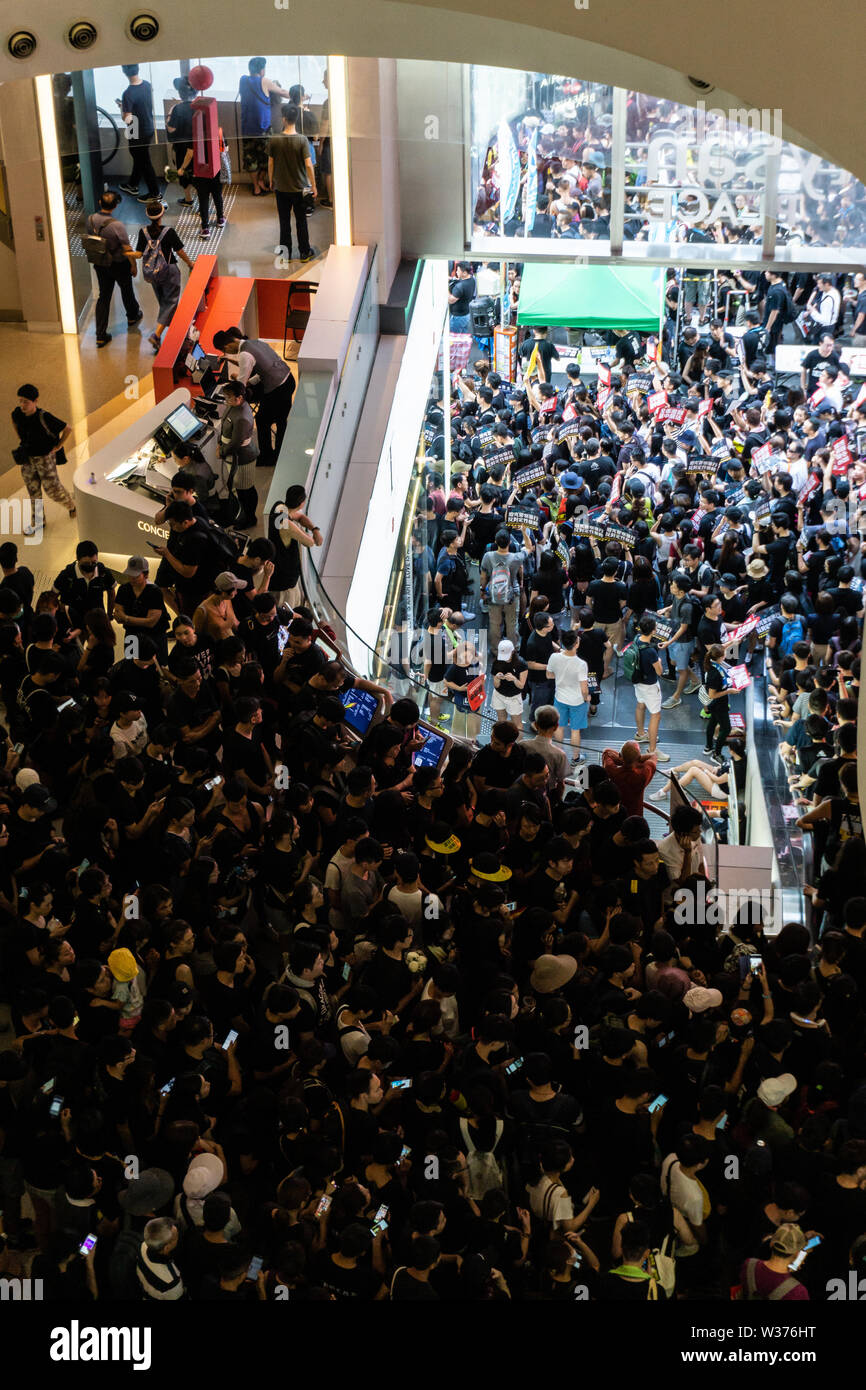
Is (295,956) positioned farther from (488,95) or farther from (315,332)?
(488,95)

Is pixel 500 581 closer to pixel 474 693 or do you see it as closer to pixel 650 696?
pixel 650 696

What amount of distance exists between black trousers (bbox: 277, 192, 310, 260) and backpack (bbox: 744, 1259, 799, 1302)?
10648mm

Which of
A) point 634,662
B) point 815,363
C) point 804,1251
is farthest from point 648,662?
point 804,1251

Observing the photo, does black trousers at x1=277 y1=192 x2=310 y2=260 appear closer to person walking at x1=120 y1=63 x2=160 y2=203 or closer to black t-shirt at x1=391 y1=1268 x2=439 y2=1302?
person walking at x1=120 y1=63 x2=160 y2=203

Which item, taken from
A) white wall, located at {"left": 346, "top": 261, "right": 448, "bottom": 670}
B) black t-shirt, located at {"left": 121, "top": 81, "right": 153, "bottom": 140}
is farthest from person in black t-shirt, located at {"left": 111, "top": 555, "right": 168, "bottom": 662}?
black t-shirt, located at {"left": 121, "top": 81, "right": 153, "bottom": 140}

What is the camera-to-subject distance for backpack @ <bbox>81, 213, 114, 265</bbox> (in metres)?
12.8

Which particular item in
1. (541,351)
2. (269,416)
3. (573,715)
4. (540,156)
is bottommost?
(573,715)

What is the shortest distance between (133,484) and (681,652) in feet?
13.9

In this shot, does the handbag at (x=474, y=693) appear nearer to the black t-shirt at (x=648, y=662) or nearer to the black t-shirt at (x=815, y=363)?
the black t-shirt at (x=648, y=662)

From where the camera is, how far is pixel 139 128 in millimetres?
10383

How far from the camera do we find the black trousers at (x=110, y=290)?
13.1 m

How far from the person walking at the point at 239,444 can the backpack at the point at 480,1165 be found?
17.8 feet

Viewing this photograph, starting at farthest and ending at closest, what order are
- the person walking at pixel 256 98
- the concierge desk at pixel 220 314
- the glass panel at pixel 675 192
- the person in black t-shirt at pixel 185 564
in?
the glass panel at pixel 675 192
the concierge desk at pixel 220 314
the person walking at pixel 256 98
the person in black t-shirt at pixel 185 564

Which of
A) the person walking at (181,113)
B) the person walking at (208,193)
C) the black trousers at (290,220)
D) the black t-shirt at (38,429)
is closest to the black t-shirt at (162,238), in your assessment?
the person walking at (208,193)
